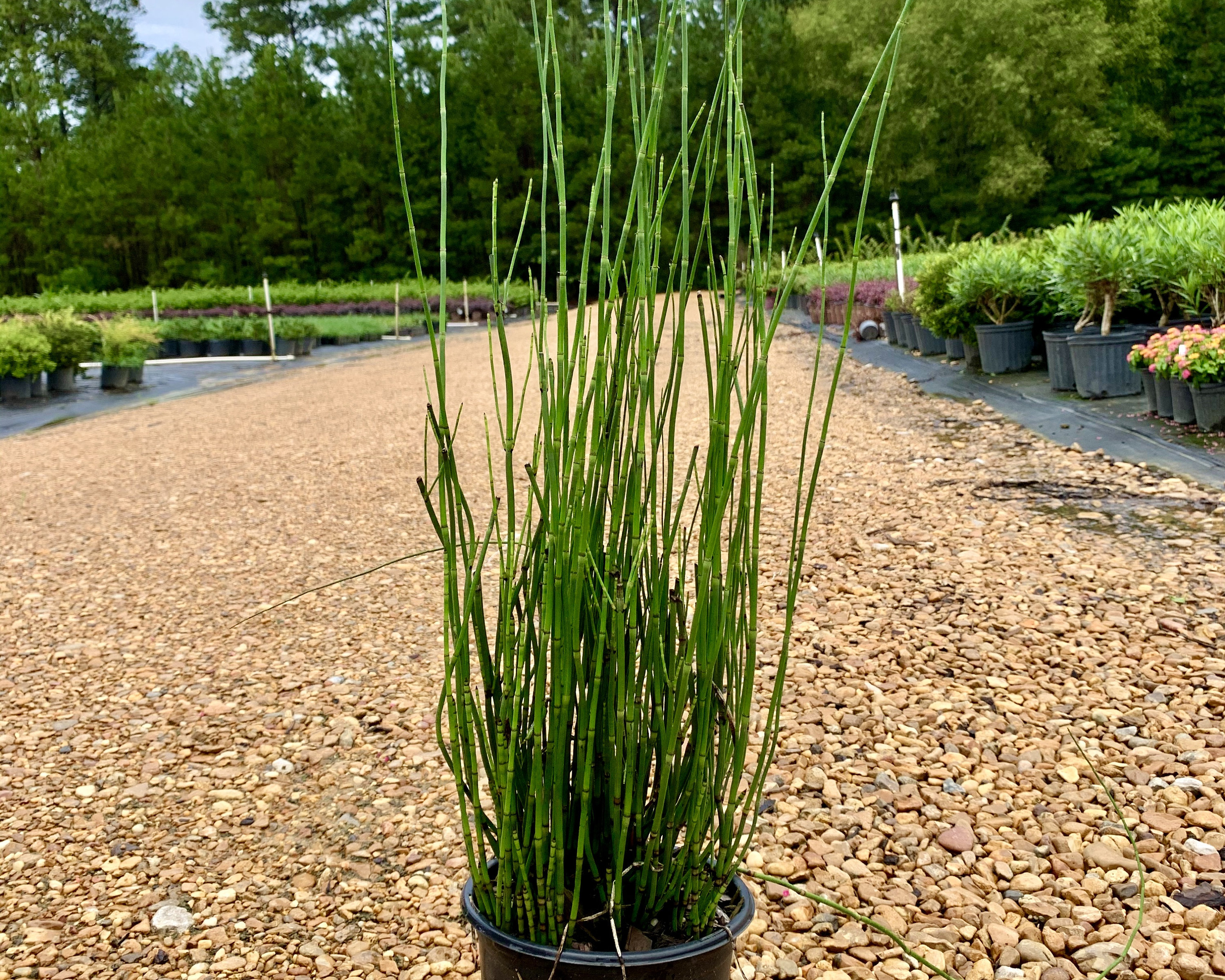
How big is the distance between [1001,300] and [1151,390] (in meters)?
2.06

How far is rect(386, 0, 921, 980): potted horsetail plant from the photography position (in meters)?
1.03

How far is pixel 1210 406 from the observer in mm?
4297

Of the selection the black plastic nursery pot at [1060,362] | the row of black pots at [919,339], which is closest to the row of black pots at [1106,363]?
the black plastic nursery pot at [1060,362]

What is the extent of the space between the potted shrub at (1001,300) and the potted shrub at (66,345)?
7037 millimetres

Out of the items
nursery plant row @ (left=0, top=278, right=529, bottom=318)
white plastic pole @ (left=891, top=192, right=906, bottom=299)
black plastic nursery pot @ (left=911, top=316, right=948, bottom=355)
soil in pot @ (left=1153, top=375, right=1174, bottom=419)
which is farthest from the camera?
nursery plant row @ (left=0, top=278, right=529, bottom=318)

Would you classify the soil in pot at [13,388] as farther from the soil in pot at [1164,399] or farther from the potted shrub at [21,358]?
the soil in pot at [1164,399]

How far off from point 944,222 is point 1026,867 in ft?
74.4

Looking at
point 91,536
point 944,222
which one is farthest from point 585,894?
point 944,222

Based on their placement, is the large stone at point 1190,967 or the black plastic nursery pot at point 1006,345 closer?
the large stone at point 1190,967

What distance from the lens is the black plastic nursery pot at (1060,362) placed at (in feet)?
18.7

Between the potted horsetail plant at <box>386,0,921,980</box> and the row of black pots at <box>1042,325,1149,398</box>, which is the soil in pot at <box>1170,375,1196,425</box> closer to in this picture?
the row of black pots at <box>1042,325,1149,398</box>

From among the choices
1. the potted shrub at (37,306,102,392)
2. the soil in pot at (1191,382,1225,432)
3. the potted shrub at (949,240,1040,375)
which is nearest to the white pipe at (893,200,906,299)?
the potted shrub at (949,240,1040,375)

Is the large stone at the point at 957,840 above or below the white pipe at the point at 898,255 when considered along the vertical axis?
below

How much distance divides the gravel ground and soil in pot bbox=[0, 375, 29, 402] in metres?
5.32
